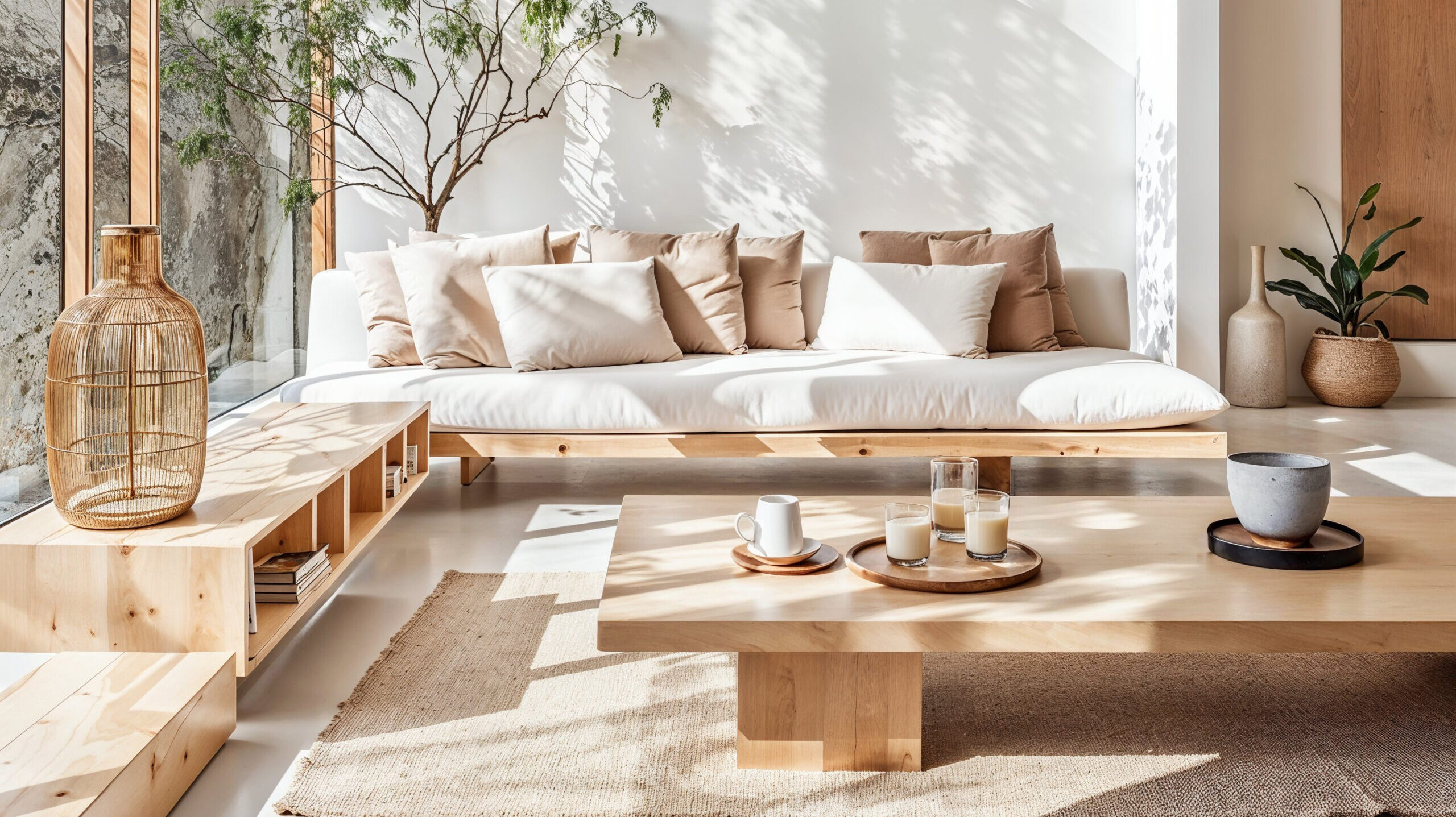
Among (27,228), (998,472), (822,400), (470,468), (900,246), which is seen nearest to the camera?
(27,228)

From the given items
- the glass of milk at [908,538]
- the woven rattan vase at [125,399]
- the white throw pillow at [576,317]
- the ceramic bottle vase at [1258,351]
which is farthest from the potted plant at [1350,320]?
the woven rattan vase at [125,399]

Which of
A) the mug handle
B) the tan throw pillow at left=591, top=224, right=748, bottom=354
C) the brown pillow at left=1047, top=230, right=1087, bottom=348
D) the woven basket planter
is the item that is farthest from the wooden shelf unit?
the woven basket planter

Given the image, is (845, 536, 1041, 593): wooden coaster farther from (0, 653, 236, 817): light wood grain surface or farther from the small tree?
the small tree

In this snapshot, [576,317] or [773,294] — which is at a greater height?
[773,294]

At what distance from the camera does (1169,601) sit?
4.99 ft

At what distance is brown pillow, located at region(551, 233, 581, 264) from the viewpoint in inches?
168

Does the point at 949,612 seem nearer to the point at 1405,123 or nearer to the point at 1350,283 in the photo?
the point at 1350,283

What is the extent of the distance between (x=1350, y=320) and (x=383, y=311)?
475 cm

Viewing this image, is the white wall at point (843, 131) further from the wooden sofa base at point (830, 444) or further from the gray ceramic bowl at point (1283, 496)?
the gray ceramic bowl at point (1283, 496)

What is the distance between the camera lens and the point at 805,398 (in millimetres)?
3471

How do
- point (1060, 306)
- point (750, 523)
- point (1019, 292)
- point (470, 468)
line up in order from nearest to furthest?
point (750, 523)
point (470, 468)
point (1019, 292)
point (1060, 306)

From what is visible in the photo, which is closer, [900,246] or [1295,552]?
[1295,552]

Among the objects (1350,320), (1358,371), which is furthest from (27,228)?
(1350,320)

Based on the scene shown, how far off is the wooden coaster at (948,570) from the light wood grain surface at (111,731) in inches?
40.6
